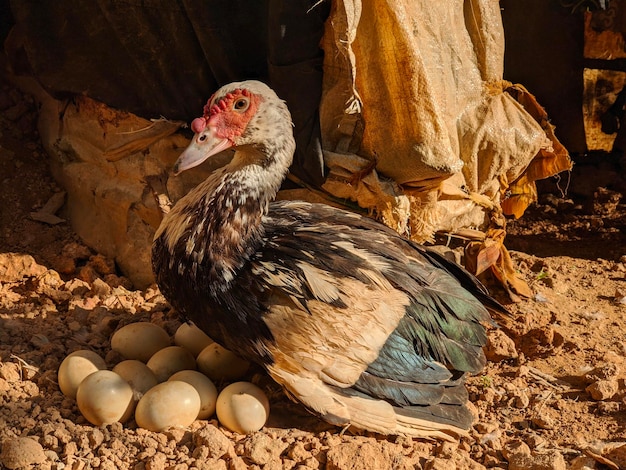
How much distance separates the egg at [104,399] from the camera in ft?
8.70

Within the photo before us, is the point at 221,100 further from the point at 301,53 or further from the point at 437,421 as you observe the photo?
the point at 437,421

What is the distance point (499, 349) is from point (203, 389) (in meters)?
1.29

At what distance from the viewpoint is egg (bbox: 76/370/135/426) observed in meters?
2.65

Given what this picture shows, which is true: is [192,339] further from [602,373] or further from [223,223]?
[602,373]

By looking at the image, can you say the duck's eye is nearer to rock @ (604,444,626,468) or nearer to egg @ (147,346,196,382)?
egg @ (147,346,196,382)

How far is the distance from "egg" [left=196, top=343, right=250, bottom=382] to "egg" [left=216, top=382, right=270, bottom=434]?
200mm

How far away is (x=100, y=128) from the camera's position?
12.0 feet

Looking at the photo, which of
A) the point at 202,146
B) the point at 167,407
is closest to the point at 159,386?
the point at 167,407

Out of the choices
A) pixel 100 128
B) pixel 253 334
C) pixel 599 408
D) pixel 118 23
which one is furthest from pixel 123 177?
pixel 599 408

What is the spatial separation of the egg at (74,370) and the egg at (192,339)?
0.35 meters

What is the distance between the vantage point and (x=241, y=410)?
2.68m

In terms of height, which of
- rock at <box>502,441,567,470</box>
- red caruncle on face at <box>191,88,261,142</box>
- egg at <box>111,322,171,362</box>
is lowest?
rock at <box>502,441,567,470</box>

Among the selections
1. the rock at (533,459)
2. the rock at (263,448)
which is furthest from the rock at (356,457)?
the rock at (533,459)

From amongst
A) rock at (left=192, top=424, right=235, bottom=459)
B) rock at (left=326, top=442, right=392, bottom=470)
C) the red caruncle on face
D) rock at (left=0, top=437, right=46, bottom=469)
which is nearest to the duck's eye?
the red caruncle on face
